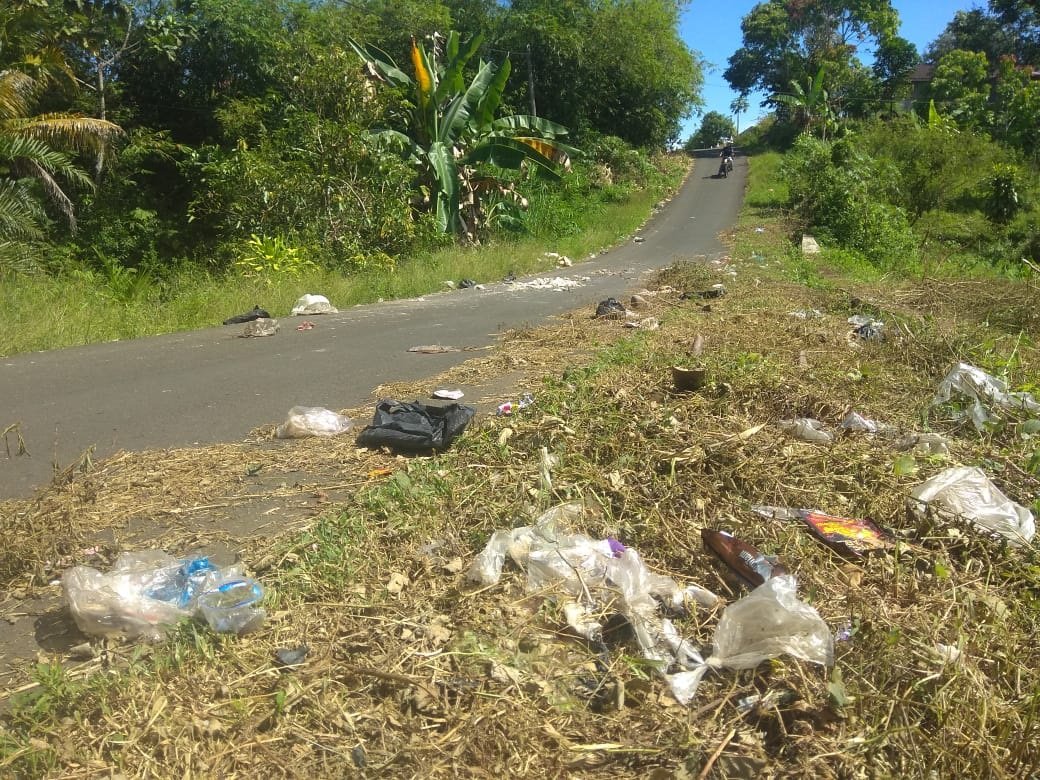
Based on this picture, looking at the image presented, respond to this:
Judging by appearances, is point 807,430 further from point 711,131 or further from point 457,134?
point 711,131

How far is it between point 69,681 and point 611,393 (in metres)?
2.89

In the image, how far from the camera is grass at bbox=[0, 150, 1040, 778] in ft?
6.21

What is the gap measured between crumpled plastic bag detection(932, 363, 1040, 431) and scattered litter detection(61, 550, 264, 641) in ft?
12.1

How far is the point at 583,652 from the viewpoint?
2.23 metres

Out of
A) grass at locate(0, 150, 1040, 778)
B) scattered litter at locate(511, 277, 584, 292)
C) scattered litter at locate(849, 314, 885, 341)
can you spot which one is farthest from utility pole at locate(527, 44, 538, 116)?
grass at locate(0, 150, 1040, 778)

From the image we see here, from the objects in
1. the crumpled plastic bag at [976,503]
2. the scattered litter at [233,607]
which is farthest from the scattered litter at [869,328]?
the scattered litter at [233,607]

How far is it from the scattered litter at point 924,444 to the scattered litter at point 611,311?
15.3ft

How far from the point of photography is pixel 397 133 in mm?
15500

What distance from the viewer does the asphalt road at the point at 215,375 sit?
14.5 feet

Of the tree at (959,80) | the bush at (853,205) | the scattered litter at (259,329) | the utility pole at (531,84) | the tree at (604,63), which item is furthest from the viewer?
the tree at (959,80)

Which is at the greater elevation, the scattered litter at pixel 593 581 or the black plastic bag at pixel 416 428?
the scattered litter at pixel 593 581

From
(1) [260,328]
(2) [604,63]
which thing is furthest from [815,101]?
(1) [260,328]

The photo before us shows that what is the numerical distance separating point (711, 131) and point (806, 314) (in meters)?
69.1

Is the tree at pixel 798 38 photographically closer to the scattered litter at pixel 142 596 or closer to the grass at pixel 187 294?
the grass at pixel 187 294
